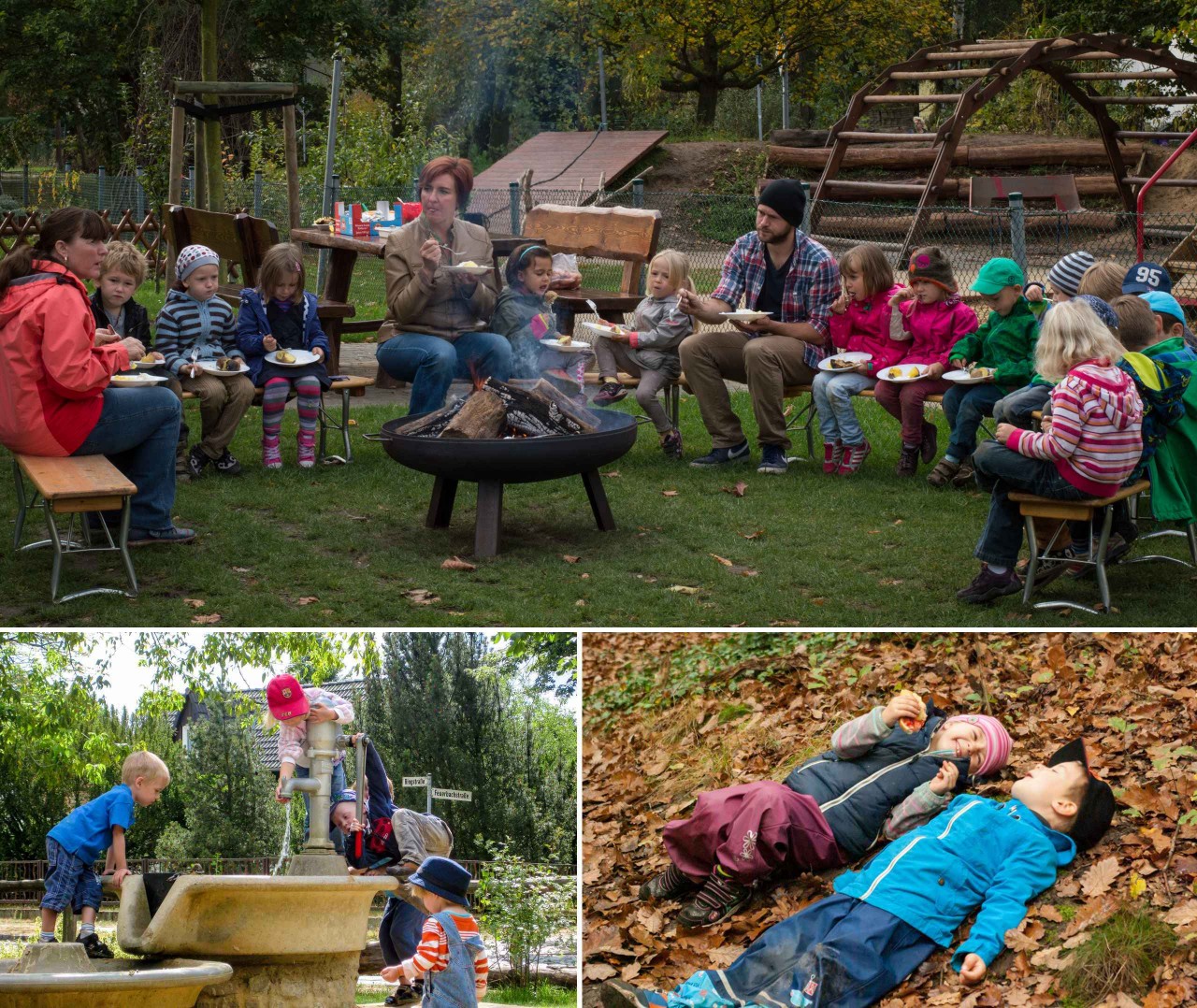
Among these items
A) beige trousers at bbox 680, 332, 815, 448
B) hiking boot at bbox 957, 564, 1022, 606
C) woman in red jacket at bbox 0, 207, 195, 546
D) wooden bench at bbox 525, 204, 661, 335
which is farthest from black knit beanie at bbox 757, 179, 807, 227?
woman in red jacket at bbox 0, 207, 195, 546

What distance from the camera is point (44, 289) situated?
635 cm

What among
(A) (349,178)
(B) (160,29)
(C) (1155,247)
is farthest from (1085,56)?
(B) (160,29)

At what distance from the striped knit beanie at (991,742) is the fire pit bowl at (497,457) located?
2.37 metres

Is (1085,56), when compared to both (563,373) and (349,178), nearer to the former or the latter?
(563,373)

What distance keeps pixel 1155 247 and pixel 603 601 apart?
14714mm

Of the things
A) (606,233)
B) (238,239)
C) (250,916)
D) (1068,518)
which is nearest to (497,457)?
(1068,518)

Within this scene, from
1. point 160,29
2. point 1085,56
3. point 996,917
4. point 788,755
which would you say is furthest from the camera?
point 160,29

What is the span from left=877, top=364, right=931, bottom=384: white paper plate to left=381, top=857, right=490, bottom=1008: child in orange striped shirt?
4441mm

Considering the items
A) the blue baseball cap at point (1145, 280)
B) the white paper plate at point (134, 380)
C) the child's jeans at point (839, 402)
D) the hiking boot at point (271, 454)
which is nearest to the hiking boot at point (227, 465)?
the hiking boot at point (271, 454)

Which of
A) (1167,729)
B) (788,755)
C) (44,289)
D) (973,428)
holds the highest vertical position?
(44,289)

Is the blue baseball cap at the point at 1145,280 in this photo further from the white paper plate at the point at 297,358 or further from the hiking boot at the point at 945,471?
the white paper plate at the point at 297,358

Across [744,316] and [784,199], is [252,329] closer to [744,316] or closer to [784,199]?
[744,316]

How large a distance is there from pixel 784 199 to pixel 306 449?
11.0 ft

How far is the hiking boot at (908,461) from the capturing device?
841 centimetres
